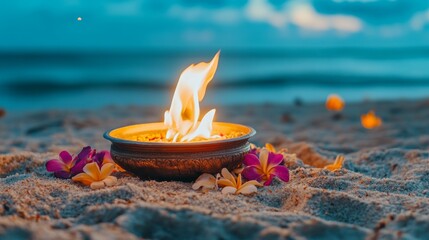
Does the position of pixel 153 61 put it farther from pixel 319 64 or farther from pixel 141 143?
pixel 141 143

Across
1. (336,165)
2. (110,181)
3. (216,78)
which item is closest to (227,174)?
(110,181)

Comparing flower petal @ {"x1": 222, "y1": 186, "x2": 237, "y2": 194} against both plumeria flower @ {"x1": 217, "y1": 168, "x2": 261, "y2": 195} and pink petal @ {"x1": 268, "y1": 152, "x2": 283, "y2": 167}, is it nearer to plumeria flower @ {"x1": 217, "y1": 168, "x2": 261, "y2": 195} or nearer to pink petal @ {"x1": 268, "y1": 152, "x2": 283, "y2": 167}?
plumeria flower @ {"x1": 217, "y1": 168, "x2": 261, "y2": 195}

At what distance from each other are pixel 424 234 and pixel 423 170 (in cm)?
117

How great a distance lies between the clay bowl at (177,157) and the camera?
8.12 ft

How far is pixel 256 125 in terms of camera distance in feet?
18.0

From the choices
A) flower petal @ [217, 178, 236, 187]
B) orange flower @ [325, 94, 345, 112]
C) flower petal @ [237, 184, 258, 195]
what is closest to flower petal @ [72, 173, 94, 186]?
flower petal @ [217, 178, 236, 187]

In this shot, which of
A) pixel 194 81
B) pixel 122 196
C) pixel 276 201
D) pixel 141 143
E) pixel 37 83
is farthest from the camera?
pixel 37 83

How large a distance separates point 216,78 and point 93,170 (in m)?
13.1

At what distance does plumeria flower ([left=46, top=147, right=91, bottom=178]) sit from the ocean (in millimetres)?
6695

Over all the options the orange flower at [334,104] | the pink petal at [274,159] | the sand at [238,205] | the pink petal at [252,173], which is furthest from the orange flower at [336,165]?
the orange flower at [334,104]

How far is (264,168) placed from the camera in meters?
2.62

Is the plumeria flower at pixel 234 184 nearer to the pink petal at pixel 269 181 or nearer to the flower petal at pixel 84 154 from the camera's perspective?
the pink petal at pixel 269 181

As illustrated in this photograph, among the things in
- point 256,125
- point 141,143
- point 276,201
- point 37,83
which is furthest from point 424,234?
point 37,83

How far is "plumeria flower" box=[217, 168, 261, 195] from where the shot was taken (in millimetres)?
2373
